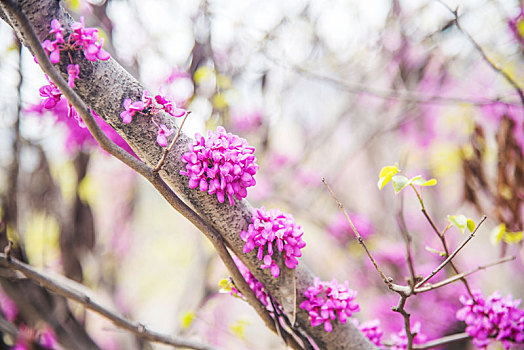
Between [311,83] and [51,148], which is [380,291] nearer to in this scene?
[311,83]

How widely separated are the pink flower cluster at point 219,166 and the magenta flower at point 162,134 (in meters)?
0.05

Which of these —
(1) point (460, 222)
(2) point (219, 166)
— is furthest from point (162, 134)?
(1) point (460, 222)

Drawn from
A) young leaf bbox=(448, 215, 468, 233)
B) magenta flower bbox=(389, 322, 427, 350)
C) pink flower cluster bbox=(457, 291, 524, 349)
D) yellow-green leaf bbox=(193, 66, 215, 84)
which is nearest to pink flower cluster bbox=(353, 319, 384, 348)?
magenta flower bbox=(389, 322, 427, 350)

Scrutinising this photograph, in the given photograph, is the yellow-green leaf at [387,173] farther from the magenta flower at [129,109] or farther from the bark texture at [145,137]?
the magenta flower at [129,109]

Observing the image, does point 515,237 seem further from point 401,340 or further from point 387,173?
point 387,173

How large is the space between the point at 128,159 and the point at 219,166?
193mm

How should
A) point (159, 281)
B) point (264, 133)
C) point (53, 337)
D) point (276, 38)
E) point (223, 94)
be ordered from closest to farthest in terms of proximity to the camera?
point (53, 337) < point (223, 94) < point (276, 38) < point (264, 133) < point (159, 281)

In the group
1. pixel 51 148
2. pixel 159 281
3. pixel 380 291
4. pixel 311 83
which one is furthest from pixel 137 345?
pixel 159 281

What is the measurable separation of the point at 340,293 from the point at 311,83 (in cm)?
328

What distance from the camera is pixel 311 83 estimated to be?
3.94m

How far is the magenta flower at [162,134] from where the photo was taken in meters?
0.79

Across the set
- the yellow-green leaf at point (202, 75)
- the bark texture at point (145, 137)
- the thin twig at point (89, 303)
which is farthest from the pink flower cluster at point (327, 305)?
the yellow-green leaf at point (202, 75)

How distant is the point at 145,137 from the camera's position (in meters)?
0.81

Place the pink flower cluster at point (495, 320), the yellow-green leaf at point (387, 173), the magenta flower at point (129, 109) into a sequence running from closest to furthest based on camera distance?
the magenta flower at point (129, 109) < the yellow-green leaf at point (387, 173) < the pink flower cluster at point (495, 320)
